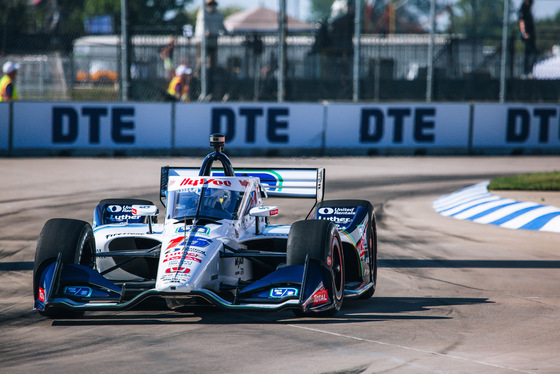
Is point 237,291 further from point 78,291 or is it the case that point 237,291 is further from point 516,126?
point 516,126

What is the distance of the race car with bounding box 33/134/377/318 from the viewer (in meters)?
6.23

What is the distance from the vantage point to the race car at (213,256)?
6.23 metres

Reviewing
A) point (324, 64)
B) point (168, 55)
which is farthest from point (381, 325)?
point (324, 64)

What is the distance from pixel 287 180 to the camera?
8.48 meters

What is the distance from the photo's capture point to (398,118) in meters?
21.3

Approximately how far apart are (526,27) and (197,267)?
18.9 metres

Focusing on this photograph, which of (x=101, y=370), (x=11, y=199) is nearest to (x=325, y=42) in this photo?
(x=11, y=199)

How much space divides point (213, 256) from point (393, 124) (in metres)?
15.5

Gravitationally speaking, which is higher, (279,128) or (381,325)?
(279,128)

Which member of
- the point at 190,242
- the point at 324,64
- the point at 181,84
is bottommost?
the point at 190,242

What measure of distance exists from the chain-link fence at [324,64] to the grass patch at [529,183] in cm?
731

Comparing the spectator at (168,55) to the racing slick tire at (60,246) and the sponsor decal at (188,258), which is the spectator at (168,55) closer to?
the racing slick tire at (60,246)

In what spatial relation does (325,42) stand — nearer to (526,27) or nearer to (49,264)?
(526,27)

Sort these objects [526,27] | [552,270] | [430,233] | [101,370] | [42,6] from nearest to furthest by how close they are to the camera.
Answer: [101,370] < [552,270] < [430,233] < [526,27] < [42,6]
